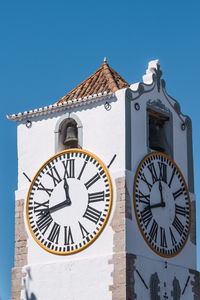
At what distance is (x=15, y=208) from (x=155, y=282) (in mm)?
5592

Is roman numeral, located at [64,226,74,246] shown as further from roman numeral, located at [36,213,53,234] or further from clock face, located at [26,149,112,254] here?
roman numeral, located at [36,213,53,234]

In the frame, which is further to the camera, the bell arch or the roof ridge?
the bell arch

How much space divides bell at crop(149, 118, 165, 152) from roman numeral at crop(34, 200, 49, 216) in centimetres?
430

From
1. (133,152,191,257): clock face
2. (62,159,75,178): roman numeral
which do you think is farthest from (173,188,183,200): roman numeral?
(62,159,75,178): roman numeral

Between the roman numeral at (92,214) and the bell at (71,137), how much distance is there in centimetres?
277

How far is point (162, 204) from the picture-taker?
42.4 meters

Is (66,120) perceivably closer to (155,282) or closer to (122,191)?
(122,191)

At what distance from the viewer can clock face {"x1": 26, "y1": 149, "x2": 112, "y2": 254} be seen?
136 feet

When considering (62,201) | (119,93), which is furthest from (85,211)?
(119,93)

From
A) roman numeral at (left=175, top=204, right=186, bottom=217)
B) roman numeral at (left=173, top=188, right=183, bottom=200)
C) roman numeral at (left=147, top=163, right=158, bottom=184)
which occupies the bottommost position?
roman numeral at (left=175, top=204, right=186, bottom=217)

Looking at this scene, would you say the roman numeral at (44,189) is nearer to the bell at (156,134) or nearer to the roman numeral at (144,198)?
the roman numeral at (144,198)

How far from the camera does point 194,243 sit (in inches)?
1735

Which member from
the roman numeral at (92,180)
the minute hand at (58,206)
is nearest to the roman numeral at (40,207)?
the minute hand at (58,206)

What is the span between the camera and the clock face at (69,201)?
1636 inches
